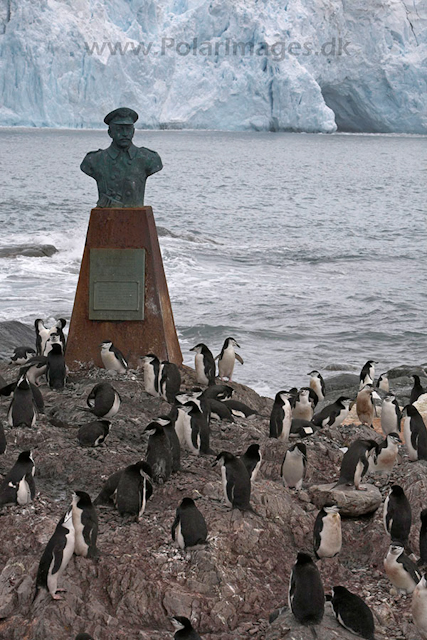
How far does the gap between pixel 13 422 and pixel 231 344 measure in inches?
163

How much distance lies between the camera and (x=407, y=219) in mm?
41344

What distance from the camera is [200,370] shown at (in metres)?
9.84

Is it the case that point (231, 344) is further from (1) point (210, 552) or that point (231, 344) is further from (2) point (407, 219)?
(2) point (407, 219)

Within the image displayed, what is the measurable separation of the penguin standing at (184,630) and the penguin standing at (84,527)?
2.85 feet

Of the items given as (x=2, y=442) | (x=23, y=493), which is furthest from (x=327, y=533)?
(x=2, y=442)

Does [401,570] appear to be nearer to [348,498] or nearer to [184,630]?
[348,498]

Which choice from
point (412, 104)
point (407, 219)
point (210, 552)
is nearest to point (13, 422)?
point (210, 552)

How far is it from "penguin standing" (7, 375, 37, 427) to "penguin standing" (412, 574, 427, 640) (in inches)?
146

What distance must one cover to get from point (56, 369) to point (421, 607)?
496 cm

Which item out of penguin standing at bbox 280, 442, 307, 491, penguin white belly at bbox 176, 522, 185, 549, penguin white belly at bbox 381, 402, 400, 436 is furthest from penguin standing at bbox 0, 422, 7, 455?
penguin white belly at bbox 381, 402, 400, 436

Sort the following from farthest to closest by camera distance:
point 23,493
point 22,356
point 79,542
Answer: point 22,356 → point 23,493 → point 79,542

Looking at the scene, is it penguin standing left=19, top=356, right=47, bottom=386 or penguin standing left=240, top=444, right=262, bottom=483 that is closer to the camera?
penguin standing left=240, top=444, right=262, bottom=483

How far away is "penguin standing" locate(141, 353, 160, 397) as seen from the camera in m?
8.90

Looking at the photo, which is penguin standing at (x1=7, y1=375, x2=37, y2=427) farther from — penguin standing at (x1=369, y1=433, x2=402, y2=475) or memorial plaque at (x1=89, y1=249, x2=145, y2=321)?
penguin standing at (x1=369, y1=433, x2=402, y2=475)
